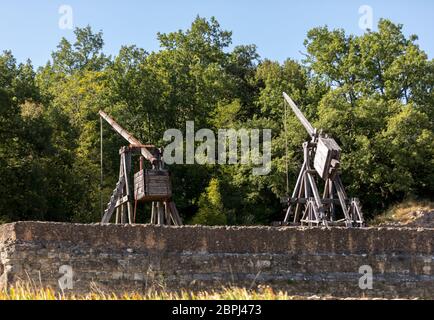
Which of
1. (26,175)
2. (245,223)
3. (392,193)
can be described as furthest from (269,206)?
(26,175)

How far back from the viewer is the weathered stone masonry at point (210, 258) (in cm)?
1794

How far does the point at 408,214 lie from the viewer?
34.6m

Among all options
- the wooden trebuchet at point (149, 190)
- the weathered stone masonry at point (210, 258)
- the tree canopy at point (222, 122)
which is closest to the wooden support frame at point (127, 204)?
the wooden trebuchet at point (149, 190)

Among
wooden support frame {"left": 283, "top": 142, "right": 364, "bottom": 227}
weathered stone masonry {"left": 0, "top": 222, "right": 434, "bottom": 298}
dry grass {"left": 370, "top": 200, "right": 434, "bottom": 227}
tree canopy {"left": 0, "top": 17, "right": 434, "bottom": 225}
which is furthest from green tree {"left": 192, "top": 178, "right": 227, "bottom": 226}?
weathered stone masonry {"left": 0, "top": 222, "right": 434, "bottom": 298}

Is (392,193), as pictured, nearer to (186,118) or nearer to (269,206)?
(269,206)

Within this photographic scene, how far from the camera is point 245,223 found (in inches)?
1383

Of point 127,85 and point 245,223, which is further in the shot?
point 127,85

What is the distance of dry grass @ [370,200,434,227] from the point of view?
33688 mm

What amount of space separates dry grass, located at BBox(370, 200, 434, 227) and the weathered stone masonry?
1438 centimetres

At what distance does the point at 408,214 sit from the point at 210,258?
18447 mm

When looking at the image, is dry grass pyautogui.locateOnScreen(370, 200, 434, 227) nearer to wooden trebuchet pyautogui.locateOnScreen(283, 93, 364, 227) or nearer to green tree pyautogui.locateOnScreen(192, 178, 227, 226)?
green tree pyautogui.locateOnScreen(192, 178, 227, 226)

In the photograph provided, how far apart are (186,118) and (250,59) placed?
37.2 ft

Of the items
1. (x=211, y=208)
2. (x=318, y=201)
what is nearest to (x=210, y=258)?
(x=318, y=201)

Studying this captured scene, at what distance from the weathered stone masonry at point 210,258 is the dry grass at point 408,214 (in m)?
14.4
